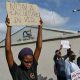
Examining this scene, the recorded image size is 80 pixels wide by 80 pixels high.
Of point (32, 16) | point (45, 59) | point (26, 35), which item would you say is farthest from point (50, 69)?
point (26, 35)

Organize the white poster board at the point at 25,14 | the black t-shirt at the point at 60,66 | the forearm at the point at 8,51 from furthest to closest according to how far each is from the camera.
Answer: the black t-shirt at the point at 60,66 < the white poster board at the point at 25,14 < the forearm at the point at 8,51

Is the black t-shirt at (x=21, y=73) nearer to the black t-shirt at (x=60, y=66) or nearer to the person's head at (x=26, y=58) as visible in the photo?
the person's head at (x=26, y=58)

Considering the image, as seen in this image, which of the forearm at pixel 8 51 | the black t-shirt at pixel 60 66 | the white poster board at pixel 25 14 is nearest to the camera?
the forearm at pixel 8 51

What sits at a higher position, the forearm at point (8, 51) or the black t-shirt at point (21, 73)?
the forearm at point (8, 51)

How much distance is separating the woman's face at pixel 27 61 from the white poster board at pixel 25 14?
1.01m

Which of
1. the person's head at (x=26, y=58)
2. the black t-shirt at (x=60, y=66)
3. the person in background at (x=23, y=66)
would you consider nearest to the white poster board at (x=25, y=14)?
the person in background at (x=23, y=66)

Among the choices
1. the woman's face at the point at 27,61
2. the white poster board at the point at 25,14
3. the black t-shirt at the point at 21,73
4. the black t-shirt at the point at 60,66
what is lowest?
the black t-shirt at the point at 60,66

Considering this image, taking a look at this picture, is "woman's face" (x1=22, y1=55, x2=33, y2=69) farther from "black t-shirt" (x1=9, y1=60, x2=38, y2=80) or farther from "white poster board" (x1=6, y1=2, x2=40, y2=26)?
"white poster board" (x1=6, y1=2, x2=40, y2=26)

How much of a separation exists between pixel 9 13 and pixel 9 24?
0.37 meters

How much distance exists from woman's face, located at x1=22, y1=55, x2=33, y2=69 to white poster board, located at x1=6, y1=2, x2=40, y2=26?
1.01 m

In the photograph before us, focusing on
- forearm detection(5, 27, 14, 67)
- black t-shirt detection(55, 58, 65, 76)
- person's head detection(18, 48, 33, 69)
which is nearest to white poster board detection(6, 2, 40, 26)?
forearm detection(5, 27, 14, 67)

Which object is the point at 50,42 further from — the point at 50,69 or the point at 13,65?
the point at 13,65

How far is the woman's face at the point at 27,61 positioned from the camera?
15.8 ft

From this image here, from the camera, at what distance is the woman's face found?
4.82 m
